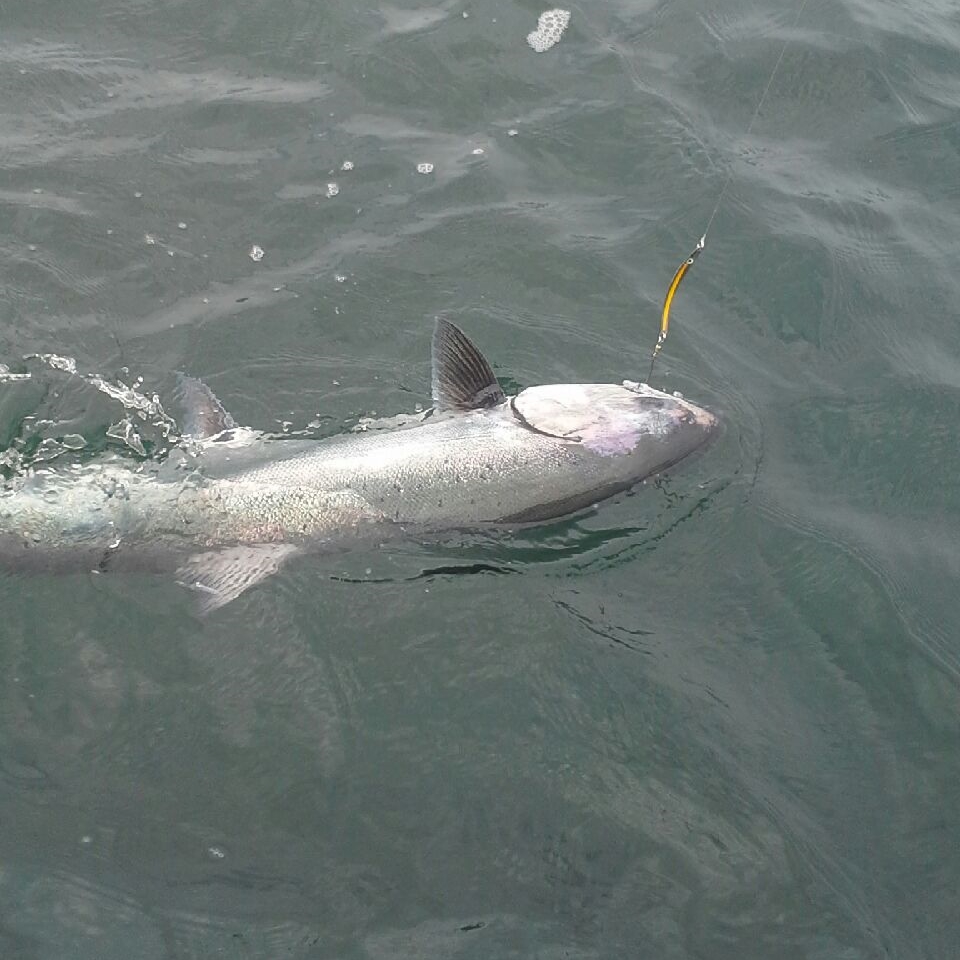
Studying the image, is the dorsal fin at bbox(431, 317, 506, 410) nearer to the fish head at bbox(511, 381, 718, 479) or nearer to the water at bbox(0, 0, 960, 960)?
the fish head at bbox(511, 381, 718, 479)

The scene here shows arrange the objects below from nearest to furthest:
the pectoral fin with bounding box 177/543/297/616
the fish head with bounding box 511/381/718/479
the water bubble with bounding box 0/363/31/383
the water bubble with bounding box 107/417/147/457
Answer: the pectoral fin with bounding box 177/543/297/616 < the fish head with bounding box 511/381/718/479 < the water bubble with bounding box 107/417/147/457 < the water bubble with bounding box 0/363/31/383

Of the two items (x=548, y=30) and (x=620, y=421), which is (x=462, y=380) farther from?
(x=548, y=30)

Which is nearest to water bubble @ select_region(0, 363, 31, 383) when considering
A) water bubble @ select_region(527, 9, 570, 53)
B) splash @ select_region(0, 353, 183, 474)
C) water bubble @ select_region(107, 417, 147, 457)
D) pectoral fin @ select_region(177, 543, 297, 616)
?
splash @ select_region(0, 353, 183, 474)

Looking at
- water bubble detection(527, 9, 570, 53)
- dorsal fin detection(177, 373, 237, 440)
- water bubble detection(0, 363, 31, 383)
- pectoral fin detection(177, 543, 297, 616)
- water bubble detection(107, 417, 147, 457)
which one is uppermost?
water bubble detection(527, 9, 570, 53)

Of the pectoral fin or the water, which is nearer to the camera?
the water

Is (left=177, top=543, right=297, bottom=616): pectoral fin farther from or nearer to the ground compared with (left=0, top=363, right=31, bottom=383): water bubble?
nearer to the ground

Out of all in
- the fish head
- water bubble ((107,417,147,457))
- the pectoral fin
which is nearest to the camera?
the pectoral fin

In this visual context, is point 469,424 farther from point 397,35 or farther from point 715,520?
point 397,35
